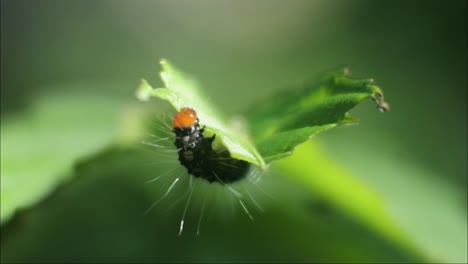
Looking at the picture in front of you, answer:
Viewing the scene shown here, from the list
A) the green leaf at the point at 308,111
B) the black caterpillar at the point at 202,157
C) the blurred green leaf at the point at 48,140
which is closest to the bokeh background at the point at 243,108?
the blurred green leaf at the point at 48,140

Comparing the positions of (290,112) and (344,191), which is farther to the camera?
(344,191)

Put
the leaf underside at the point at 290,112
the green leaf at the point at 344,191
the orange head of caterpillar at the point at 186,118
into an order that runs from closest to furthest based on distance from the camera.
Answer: the leaf underside at the point at 290,112 → the orange head of caterpillar at the point at 186,118 → the green leaf at the point at 344,191

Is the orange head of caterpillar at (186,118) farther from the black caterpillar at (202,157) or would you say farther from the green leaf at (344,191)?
the green leaf at (344,191)

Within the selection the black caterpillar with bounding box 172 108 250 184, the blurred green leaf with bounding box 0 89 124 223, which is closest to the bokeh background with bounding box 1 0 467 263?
the blurred green leaf with bounding box 0 89 124 223

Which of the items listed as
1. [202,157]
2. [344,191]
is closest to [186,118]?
[202,157]

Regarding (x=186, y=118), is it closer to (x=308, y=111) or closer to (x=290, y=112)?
(x=308, y=111)

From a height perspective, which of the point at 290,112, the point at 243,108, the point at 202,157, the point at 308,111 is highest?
the point at 243,108
